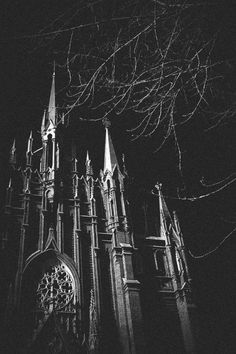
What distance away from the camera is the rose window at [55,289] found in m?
15.9

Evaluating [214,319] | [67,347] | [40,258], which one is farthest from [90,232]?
[214,319]

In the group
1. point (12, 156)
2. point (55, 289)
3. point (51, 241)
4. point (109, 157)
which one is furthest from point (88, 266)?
point (12, 156)

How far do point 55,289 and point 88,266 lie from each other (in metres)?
2.02

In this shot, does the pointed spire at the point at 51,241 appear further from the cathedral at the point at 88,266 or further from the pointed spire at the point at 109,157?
the pointed spire at the point at 109,157

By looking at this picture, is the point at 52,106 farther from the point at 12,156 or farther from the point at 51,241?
the point at 51,241

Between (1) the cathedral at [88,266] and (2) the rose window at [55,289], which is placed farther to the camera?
(2) the rose window at [55,289]

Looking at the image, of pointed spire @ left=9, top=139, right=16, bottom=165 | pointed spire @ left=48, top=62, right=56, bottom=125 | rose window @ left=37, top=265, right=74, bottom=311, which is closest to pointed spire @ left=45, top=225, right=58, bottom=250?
rose window @ left=37, top=265, right=74, bottom=311

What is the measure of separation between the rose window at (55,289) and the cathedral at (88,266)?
0.05 metres

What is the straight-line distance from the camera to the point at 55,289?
16.5 meters

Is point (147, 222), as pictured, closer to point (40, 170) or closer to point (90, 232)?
point (90, 232)

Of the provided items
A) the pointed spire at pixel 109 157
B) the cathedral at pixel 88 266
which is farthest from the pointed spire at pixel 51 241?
the pointed spire at pixel 109 157

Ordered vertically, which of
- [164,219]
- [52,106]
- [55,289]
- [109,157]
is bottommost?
[55,289]

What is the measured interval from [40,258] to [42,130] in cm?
1035

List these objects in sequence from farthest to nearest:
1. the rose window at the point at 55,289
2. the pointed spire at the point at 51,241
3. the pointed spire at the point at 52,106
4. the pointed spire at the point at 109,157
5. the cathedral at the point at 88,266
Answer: the pointed spire at the point at 52,106 → the pointed spire at the point at 109,157 → the pointed spire at the point at 51,241 → the rose window at the point at 55,289 → the cathedral at the point at 88,266
